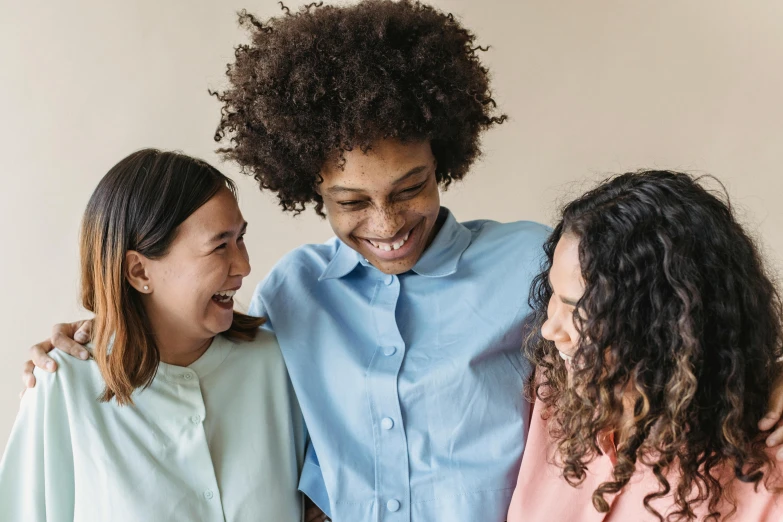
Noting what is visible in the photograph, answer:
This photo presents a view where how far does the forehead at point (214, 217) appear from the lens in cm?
166

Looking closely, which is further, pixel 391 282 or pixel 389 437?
pixel 391 282

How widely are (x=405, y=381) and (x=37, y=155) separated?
4.79ft

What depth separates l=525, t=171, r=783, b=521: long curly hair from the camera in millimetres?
1336

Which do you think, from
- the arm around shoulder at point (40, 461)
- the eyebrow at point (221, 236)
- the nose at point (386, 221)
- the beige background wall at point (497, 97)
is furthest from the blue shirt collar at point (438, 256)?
the beige background wall at point (497, 97)

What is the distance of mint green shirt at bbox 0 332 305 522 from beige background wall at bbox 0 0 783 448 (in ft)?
3.07

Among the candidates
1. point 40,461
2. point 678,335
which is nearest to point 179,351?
point 40,461

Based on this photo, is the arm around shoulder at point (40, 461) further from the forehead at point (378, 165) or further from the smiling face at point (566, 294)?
the smiling face at point (566, 294)

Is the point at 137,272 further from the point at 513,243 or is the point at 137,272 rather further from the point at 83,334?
the point at 513,243

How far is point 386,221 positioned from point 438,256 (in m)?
0.20

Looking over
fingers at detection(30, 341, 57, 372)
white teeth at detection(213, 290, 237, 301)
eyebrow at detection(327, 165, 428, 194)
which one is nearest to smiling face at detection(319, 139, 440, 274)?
eyebrow at detection(327, 165, 428, 194)

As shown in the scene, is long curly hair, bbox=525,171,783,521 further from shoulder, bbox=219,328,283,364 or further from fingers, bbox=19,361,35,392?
fingers, bbox=19,361,35,392

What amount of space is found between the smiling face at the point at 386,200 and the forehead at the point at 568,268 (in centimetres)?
36

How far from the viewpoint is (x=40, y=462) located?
160cm

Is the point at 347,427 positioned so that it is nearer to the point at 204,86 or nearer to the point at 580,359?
the point at 580,359
